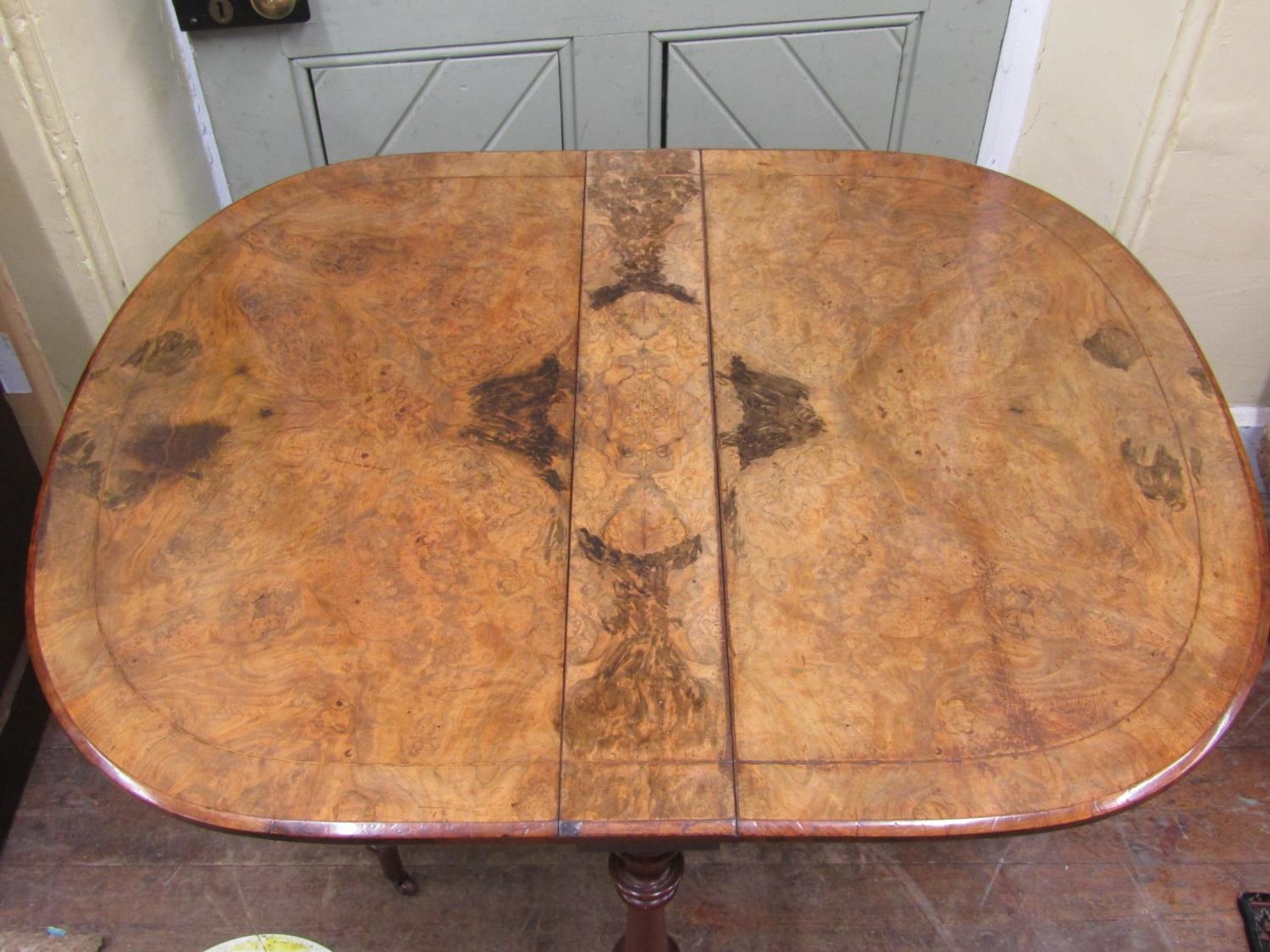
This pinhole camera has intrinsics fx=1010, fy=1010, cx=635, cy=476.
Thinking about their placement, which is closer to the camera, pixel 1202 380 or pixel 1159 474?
pixel 1159 474

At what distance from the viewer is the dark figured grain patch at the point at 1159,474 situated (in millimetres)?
1378

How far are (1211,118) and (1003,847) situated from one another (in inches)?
61.1

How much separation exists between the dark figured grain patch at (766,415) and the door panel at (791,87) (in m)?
1.17

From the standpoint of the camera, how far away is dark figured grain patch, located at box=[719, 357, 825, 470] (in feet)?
4.87

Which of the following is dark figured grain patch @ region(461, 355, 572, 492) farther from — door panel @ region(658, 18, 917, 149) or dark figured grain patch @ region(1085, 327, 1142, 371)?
door panel @ region(658, 18, 917, 149)

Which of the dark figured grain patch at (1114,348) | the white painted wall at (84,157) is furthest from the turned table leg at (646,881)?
the white painted wall at (84,157)

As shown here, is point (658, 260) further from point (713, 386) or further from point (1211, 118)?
point (1211, 118)

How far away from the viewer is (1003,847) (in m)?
2.00

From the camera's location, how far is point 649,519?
1380 mm

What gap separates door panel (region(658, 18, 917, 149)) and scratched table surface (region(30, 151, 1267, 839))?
0.63 m

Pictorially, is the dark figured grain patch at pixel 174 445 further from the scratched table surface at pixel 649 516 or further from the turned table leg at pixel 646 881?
the turned table leg at pixel 646 881

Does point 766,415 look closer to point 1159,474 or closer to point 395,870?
point 1159,474

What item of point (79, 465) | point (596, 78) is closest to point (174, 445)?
point (79, 465)

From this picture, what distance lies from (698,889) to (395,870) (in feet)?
1.90
